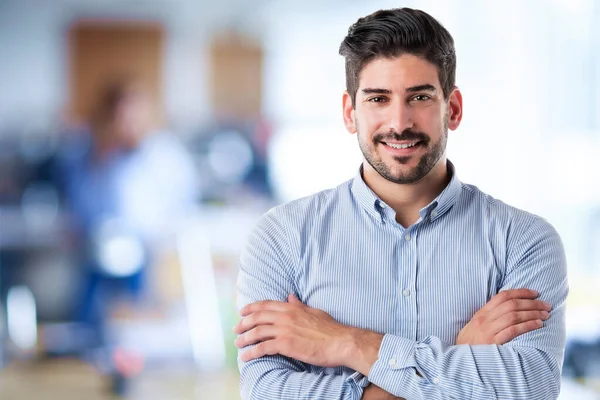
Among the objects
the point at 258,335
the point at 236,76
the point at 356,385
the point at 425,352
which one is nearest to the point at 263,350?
the point at 258,335

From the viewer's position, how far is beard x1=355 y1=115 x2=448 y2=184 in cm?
147

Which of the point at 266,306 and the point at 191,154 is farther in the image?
the point at 191,154

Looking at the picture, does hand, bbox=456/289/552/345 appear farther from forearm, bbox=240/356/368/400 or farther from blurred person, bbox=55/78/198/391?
blurred person, bbox=55/78/198/391

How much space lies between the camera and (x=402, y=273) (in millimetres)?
1525

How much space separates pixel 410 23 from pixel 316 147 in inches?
145

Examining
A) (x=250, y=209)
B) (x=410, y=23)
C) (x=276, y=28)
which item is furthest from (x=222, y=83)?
(x=410, y=23)

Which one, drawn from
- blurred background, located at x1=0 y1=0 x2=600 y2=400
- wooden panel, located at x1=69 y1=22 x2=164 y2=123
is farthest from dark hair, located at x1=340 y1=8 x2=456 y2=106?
wooden panel, located at x1=69 y1=22 x2=164 y2=123

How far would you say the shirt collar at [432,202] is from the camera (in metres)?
1.56

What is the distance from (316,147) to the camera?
5184mm

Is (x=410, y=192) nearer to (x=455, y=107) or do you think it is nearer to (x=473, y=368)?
(x=455, y=107)

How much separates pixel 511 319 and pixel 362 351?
26cm

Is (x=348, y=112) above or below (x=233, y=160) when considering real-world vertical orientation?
above

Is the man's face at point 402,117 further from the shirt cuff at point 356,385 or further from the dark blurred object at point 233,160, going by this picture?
the dark blurred object at point 233,160

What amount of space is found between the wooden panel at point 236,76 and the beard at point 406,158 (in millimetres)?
3845
